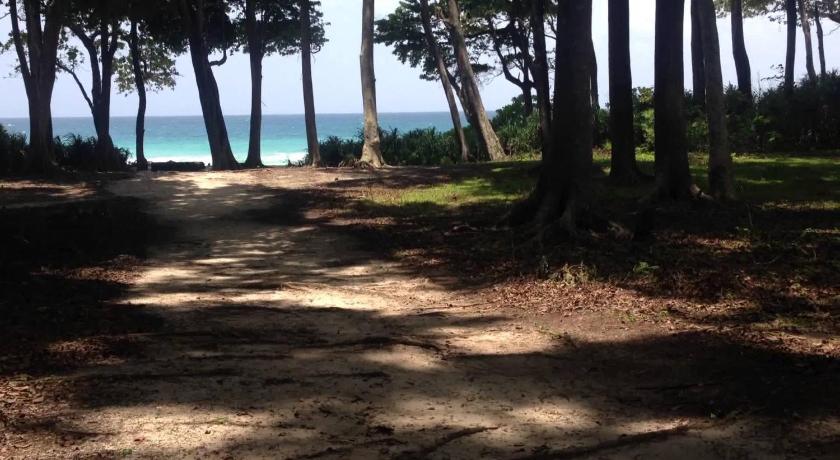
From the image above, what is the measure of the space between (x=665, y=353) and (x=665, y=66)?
780 centimetres

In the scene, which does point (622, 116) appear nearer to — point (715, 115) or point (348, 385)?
point (715, 115)

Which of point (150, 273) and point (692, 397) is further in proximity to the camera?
point (150, 273)

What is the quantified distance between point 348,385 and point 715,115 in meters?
9.28

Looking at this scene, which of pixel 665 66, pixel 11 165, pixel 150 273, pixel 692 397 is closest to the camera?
pixel 692 397

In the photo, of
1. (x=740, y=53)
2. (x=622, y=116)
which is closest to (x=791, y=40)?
(x=740, y=53)

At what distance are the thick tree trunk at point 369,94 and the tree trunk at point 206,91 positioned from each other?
5843 millimetres

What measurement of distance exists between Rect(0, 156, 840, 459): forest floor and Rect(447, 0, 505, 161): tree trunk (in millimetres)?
13165

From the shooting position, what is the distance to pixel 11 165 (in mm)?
20875

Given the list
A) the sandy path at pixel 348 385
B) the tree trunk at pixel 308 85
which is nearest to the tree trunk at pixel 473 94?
→ the tree trunk at pixel 308 85

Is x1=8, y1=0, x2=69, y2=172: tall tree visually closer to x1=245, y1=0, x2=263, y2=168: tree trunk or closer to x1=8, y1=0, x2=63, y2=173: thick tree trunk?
x1=8, y1=0, x2=63, y2=173: thick tree trunk

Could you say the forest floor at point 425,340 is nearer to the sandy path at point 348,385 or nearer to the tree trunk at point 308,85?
the sandy path at point 348,385

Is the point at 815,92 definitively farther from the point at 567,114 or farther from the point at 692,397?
the point at 692,397

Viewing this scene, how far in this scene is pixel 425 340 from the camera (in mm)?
6043

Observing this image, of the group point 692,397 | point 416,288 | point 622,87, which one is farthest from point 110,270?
point 622,87
